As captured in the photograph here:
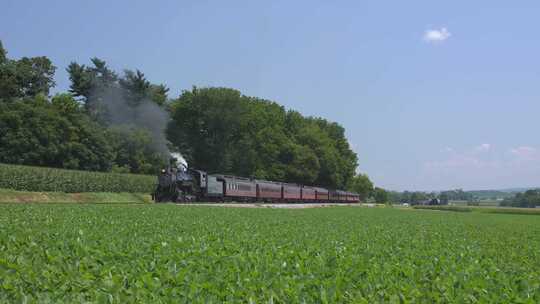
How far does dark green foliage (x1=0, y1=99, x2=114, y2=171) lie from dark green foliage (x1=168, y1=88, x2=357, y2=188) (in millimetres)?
16904

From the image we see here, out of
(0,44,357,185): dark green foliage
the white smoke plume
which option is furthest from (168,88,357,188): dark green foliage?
the white smoke plume

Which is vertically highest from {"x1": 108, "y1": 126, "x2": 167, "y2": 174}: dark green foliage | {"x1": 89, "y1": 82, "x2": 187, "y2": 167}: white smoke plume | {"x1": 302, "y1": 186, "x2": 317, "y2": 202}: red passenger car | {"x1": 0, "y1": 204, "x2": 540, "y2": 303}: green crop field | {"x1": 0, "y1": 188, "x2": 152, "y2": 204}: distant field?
{"x1": 89, "y1": 82, "x2": 187, "y2": 167}: white smoke plume

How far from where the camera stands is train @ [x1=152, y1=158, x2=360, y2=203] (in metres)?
47.7

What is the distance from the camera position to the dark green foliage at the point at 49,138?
195 feet

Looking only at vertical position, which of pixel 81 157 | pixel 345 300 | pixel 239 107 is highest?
pixel 239 107

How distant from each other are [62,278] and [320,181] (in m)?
104

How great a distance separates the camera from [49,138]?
62312mm

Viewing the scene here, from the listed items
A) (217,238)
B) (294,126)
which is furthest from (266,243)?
(294,126)

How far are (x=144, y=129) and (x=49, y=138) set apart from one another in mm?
24012

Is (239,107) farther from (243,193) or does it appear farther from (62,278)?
(62,278)

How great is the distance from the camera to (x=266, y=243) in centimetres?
1333

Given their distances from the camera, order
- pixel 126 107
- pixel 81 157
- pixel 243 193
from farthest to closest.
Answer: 1. pixel 126 107
2. pixel 81 157
3. pixel 243 193

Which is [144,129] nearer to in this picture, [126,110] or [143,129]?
[143,129]

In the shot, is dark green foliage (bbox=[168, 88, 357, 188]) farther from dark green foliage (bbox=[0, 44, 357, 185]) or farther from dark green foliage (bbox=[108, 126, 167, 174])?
dark green foliage (bbox=[108, 126, 167, 174])
